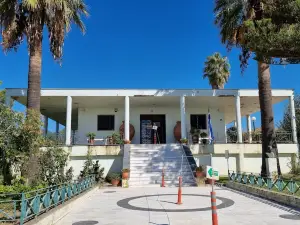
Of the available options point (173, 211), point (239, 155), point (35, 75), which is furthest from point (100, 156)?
point (173, 211)

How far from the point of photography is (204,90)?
870 inches

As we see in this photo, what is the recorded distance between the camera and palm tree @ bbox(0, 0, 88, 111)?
13867 mm

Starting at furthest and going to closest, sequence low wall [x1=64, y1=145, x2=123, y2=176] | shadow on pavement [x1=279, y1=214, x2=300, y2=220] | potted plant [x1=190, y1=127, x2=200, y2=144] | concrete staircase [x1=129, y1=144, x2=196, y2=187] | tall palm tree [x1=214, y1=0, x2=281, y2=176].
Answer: potted plant [x1=190, y1=127, x2=200, y2=144] < low wall [x1=64, y1=145, x2=123, y2=176] < concrete staircase [x1=129, y1=144, x2=196, y2=187] < tall palm tree [x1=214, y1=0, x2=281, y2=176] < shadow on pavement [x1=279, y1=214, x2=300, y2=220]

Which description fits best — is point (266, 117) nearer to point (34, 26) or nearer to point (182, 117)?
point (182, 117)

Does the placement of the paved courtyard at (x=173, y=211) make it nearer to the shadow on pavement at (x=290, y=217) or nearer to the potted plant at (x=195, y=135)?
the shadow on pavement at (x=290, y=217)

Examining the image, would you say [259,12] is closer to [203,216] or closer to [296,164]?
[296,164]

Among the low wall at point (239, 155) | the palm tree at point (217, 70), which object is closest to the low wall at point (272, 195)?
the low wall at point (239, 155)

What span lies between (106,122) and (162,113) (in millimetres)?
4807

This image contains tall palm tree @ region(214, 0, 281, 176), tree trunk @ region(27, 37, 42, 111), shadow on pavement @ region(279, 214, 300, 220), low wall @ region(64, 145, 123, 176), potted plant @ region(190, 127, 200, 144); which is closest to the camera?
shadow on pavement @ region(279, 214, 300, 220)

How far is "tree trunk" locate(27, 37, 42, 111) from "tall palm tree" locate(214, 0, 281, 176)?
957 cm

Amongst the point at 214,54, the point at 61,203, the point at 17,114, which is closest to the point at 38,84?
the point at 17,114

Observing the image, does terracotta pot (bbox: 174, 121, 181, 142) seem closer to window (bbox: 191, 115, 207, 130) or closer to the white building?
the white building

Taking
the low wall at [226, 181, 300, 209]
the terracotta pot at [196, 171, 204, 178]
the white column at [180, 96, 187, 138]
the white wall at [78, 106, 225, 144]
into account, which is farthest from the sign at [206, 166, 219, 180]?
the white wall at [78, 106, 225, 144]

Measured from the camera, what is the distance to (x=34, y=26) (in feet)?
46.1
